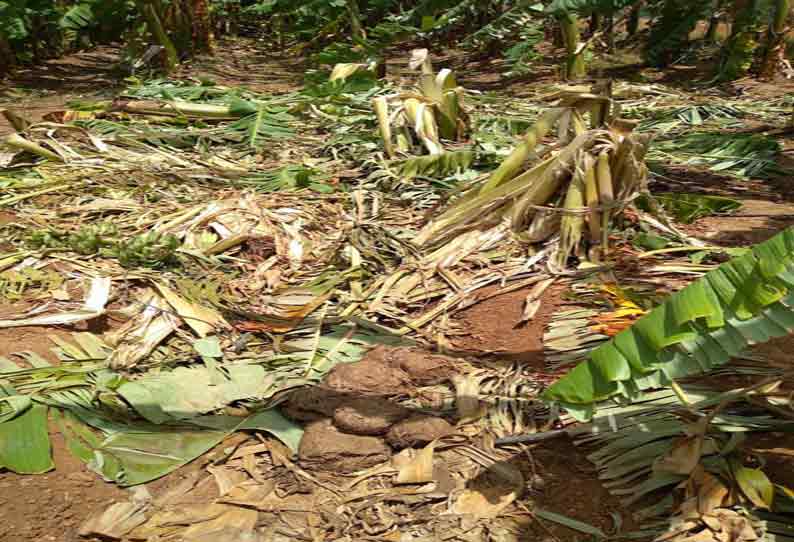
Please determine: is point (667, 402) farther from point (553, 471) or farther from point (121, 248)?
point (121, 248)

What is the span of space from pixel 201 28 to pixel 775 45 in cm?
876

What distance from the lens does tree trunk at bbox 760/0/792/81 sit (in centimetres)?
734

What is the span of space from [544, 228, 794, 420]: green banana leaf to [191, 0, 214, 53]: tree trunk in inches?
457

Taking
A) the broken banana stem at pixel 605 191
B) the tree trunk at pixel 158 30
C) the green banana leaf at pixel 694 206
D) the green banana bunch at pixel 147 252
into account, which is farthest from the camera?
the tree trunk at pixel 158 30

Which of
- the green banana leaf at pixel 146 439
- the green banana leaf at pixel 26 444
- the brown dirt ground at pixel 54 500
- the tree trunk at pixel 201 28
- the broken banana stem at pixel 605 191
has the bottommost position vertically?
the tree trunk at pixel 201 28

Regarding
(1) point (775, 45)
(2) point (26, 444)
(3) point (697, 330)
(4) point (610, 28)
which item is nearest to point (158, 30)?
(4) point (610, 28)

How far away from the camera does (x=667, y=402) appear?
2113 mm

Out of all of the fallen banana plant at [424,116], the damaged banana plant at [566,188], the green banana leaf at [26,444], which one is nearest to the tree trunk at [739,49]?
the fallen banana plant at [424,116]

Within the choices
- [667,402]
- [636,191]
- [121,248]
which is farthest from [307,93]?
[667,402]

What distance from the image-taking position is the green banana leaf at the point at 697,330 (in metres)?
1.54

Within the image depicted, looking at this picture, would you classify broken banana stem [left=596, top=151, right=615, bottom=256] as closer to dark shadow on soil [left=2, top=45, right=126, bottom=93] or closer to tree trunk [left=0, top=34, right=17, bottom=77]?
dark shadow on soil [left=2, top=45, right=126, bottom=93]

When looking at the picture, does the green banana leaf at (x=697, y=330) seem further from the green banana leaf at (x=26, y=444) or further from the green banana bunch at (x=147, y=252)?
the green banana bunch at (x=147, y=252)

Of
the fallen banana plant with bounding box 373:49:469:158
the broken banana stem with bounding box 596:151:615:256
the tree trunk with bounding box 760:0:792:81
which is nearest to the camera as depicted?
the broken banana stem with bounding box 596:151:615:256

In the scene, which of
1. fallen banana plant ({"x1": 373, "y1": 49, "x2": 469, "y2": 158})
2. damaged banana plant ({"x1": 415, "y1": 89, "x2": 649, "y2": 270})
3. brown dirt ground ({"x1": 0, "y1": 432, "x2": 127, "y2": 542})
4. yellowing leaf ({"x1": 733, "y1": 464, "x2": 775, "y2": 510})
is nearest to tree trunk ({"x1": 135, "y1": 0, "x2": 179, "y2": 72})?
fallen banana plant ({"x1": 373, "y1": 49, "x2": 469, "y2": 158})
